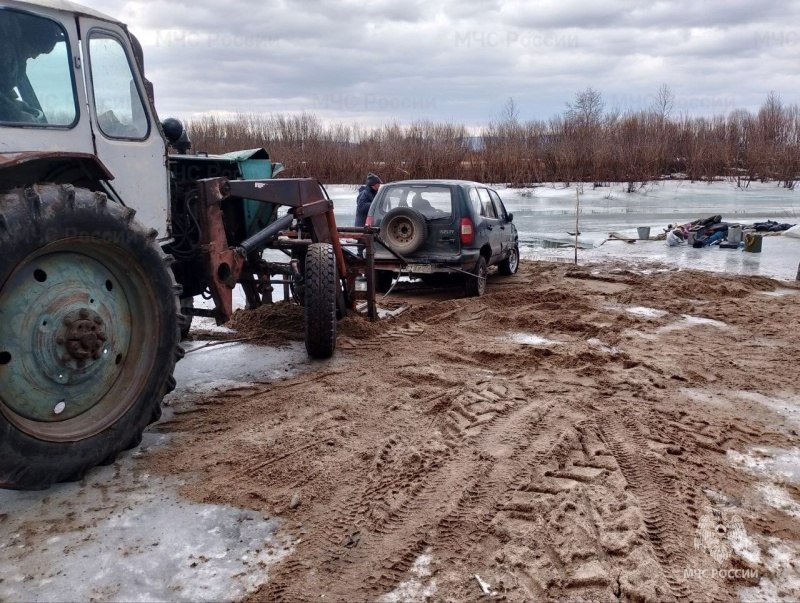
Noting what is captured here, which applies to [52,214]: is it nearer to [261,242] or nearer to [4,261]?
[4,261]

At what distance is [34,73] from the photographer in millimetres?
3742

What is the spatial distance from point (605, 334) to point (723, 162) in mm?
22803

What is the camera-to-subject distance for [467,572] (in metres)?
2.84

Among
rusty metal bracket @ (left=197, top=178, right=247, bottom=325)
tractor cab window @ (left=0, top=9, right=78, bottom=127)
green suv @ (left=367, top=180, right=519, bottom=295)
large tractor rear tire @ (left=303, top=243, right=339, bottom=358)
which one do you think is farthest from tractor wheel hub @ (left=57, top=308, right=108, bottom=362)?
green suv @ (left=367, top=180, right=519, bottom=295)

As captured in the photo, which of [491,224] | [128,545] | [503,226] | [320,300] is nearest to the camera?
[128,545]

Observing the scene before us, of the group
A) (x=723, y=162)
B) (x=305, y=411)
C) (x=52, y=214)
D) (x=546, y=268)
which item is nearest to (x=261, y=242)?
(x=305, y=411)

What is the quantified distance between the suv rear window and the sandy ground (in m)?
2.65

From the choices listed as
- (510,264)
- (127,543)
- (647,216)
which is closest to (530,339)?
(127,543)

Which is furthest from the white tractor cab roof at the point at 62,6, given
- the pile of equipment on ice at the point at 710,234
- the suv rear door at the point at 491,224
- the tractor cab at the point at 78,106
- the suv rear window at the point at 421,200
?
the pile of equipment on ice at the point at 710,234

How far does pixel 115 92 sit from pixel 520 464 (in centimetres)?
333

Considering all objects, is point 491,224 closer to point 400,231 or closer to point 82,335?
point 400,231

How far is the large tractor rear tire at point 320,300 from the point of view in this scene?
19.0 ft

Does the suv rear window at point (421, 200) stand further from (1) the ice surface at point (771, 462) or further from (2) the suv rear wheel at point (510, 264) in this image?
(1) the ice surface at point (771, 462)

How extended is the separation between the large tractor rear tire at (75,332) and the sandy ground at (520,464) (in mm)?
512
